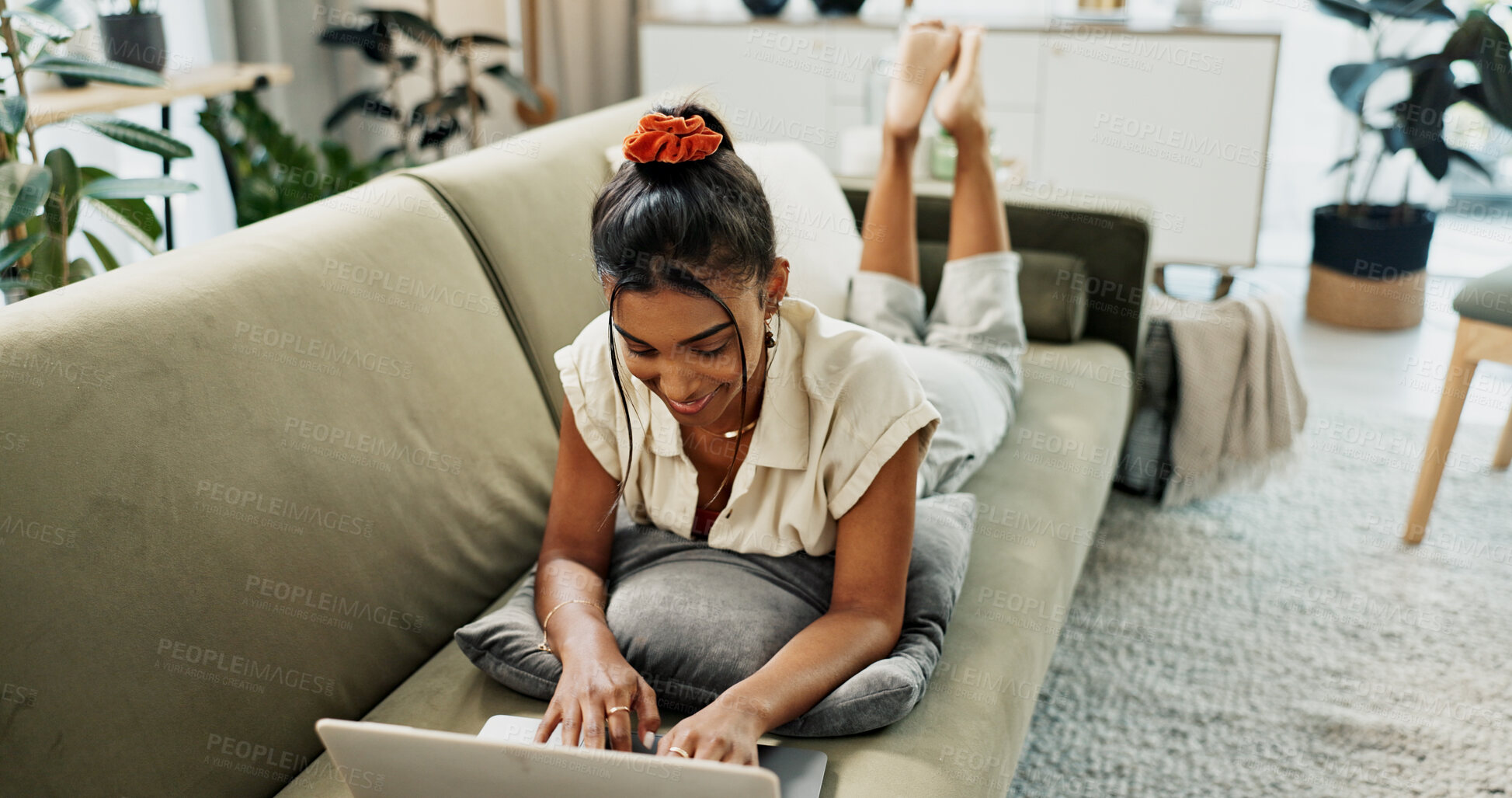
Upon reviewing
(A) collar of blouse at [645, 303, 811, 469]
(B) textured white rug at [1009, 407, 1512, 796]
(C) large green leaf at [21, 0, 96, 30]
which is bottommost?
(B) textured white rug at [1009, 407, 1512, 796]

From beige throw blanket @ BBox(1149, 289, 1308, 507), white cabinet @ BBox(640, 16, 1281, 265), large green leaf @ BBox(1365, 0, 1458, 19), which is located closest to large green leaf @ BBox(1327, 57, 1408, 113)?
large green leaf @ BBox(1365, 0, 1458, 19)

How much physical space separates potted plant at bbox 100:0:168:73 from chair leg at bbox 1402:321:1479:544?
2493mm

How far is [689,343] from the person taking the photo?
94cm

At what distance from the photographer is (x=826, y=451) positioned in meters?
1.10

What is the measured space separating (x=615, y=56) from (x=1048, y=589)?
9.95ft

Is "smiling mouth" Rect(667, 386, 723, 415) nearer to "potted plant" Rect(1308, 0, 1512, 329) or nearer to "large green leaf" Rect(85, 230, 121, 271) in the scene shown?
"large green leaf" Rect(85, 230, 121, 271)

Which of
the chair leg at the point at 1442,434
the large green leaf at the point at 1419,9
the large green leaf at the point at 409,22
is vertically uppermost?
the large green leaf at the point at 1419,9

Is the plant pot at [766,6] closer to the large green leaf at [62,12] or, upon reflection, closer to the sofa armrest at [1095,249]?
the sofa armrest at [1095,249]

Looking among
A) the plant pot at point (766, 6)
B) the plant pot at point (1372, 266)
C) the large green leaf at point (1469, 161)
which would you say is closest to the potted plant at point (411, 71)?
the plant pot at point (766, 6)

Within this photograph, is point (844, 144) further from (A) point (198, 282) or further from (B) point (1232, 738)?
(A) point (198, 282)

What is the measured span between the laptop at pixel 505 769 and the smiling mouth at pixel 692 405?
31 cm

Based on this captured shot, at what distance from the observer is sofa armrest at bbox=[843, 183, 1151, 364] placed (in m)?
1.97

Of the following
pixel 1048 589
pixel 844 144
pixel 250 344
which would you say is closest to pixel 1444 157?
pixel 844 144

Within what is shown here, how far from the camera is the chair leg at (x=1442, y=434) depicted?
184cm
